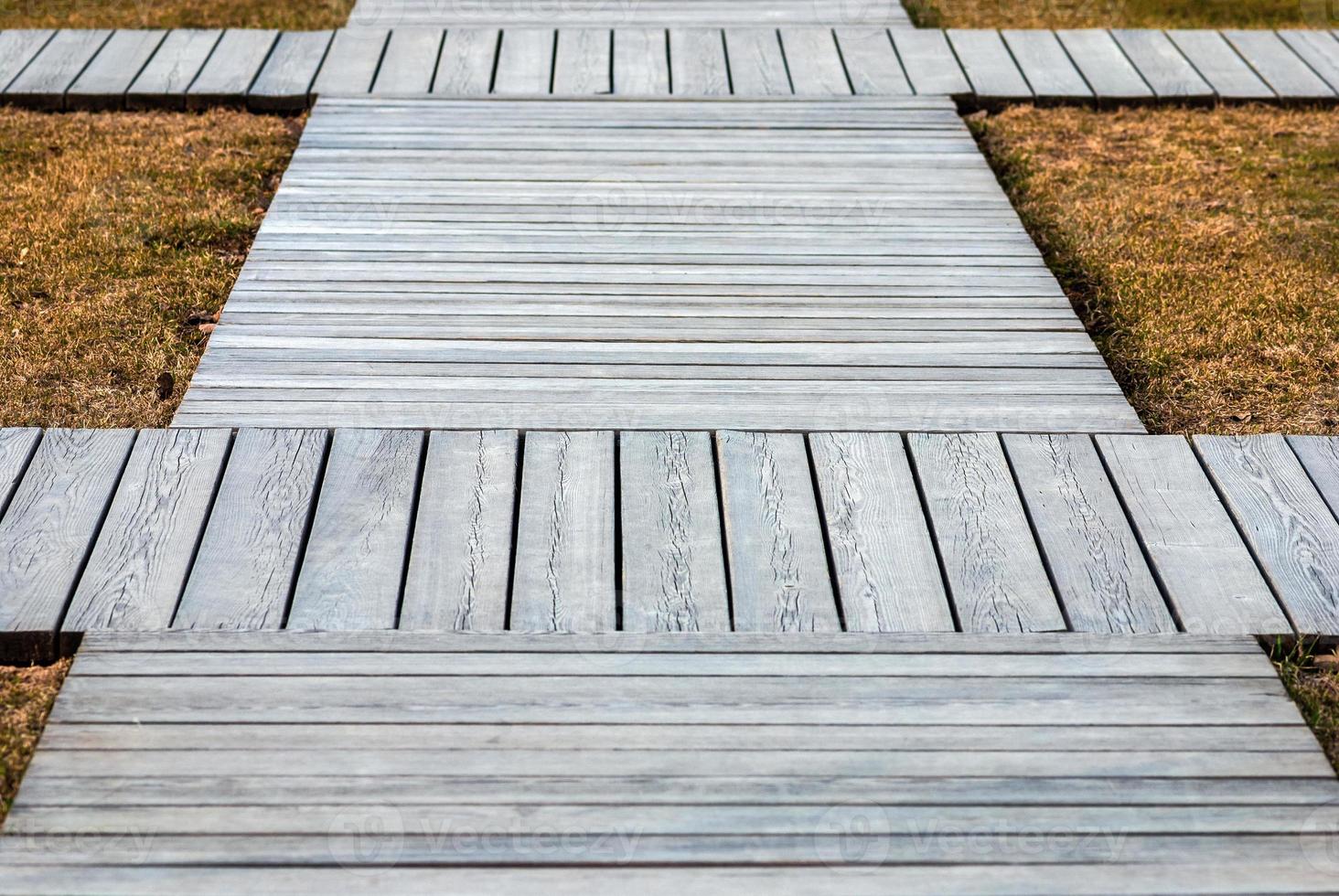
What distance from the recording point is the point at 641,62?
14.3 ft

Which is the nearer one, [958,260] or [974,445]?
[974,445]

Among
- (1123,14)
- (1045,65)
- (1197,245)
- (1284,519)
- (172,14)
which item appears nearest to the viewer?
(1284,519)

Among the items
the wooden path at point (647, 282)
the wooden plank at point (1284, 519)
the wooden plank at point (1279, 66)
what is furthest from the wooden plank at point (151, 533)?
the wooden plank at point (1279, 66)

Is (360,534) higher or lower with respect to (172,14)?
higher

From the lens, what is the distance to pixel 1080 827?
1698 millimetres

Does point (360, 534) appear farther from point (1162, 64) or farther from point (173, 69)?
point (1162, 64)

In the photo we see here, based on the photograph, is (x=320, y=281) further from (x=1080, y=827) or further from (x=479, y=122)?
(x=1080, y=827)

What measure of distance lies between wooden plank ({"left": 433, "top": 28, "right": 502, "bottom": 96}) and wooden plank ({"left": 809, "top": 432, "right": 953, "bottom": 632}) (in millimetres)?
2190

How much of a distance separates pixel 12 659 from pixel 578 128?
92.9 inches

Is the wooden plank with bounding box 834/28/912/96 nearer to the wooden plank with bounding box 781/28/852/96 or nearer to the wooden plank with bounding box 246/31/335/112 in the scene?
the wooden plank with bounding box 781/28/852/96

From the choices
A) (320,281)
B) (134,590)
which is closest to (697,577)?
(134,590)

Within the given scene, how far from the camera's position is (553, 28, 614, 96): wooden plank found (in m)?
4.14

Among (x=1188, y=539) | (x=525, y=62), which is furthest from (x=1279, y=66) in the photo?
(x=1188, y=539)

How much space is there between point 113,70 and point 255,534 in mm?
2610
